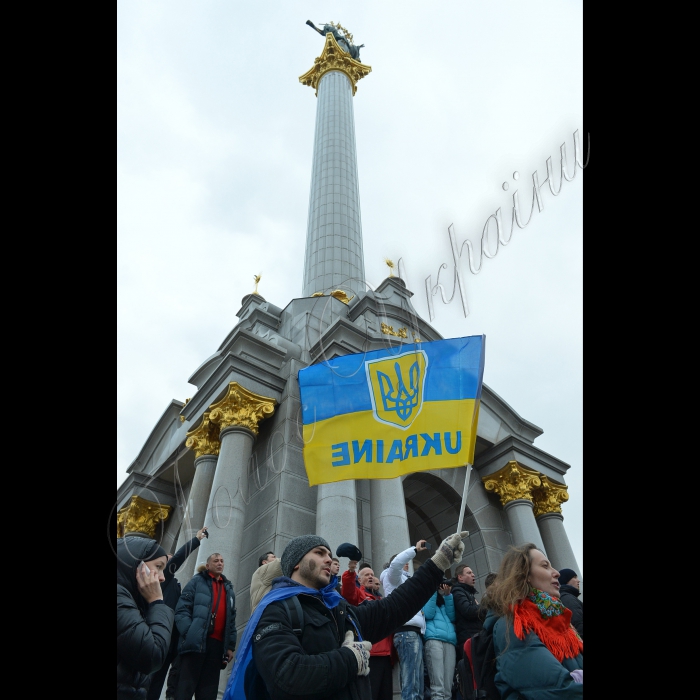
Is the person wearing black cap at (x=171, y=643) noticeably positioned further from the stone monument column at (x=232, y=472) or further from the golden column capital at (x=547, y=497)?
the golden column capital at (x=547, y=497)

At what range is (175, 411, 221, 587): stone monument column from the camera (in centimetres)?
1505

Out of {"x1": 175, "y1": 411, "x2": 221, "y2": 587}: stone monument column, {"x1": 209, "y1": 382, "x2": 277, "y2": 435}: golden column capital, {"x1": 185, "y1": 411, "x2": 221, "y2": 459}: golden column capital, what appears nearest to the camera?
{"x1": 175, "y1": 411, "x2": 221, "y2": 587}: stone monument column

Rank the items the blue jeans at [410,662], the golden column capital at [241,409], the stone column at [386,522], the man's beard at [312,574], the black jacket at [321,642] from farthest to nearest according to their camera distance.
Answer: the golden column capital at [241,409] → the stone column at [386,522] → the blue jeans at [410,662] → the man's beard at [312,574] → the black jacket at [321,642]

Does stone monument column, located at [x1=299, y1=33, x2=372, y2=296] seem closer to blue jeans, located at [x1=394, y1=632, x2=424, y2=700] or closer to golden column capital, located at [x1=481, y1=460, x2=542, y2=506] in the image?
golden column capital, located at [x1=481, y1=460, x2=542, y2=506]

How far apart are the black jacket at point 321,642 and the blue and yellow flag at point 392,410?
101 inches

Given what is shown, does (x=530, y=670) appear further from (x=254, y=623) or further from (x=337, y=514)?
(x=337, y=514)

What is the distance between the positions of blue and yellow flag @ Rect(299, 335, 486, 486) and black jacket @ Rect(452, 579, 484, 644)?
90.0 inches

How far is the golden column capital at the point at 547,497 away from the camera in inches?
747

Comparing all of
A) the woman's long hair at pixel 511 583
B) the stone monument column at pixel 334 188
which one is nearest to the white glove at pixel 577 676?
the woman's long hair at pixel 511 583

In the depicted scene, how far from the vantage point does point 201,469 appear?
51.2ft

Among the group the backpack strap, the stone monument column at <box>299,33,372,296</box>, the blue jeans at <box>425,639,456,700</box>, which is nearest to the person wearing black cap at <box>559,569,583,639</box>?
the blue jeans at <box>425,639,456,700</box>

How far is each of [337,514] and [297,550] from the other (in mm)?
8732
